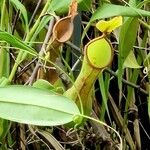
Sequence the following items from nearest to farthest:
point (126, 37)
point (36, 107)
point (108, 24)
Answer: point (36, 107)
point (108, 24)
point (126, 37)

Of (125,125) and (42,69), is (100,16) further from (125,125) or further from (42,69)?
(125,125)

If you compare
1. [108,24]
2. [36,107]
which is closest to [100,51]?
[108,24]

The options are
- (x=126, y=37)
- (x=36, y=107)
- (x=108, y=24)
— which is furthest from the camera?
(x=126, y=37)

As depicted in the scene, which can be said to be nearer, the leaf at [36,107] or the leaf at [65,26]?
the leaf at [36,107]

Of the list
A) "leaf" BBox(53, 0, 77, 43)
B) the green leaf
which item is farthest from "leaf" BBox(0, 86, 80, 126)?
the green leaf

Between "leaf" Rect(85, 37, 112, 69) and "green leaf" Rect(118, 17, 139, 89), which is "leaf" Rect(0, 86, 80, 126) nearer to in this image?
"leaf" Rect(85, 37, 112, 69)

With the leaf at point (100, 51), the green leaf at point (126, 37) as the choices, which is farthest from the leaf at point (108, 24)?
the green leaf at point (126, 37)

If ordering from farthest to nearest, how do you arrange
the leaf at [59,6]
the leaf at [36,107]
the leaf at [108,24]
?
the leaf at [59,6] < the leaf at [108,24] < the leaf at [36,107]

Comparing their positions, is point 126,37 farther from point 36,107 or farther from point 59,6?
point 36,107

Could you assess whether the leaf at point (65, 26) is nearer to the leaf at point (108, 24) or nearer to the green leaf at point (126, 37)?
the leaf at point (108, 24)
